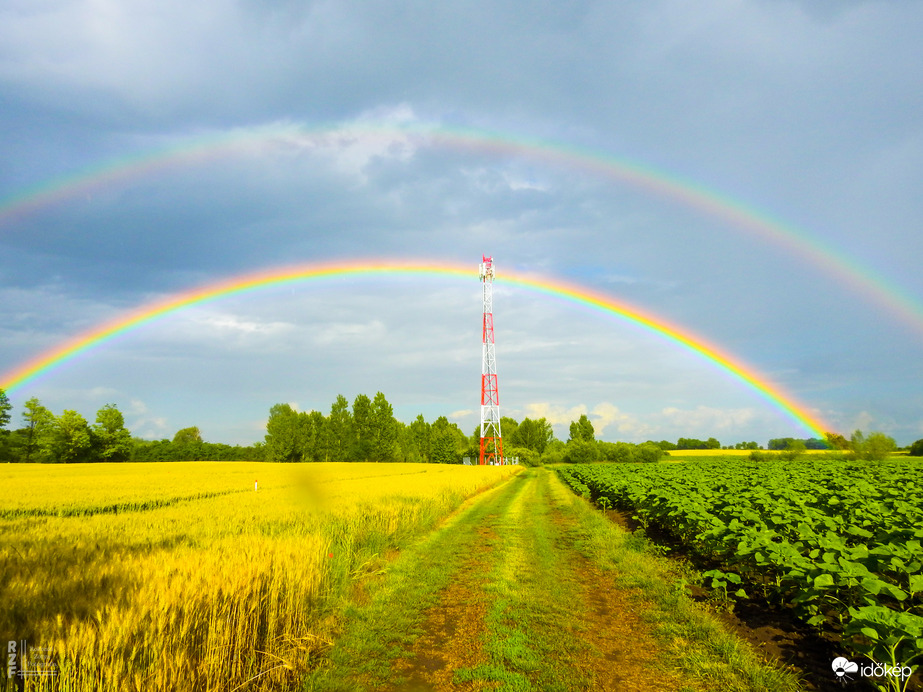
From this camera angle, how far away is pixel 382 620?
7648mm

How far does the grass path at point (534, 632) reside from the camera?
5.60 meters

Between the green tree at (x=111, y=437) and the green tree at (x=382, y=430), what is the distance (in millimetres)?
43300

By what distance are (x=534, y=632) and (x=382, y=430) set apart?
93.4m

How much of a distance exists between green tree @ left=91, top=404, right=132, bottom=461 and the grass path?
9315 centimetres

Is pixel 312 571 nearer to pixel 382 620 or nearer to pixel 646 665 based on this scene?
pixel 382 620

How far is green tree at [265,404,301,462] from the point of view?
9906cm

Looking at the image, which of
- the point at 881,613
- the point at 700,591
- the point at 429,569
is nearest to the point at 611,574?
the point at 700,591

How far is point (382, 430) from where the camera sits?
321 ft

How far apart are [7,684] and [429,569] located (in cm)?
833

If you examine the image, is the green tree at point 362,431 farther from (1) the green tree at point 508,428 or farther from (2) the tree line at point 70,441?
(1) the green tree at point 508,428

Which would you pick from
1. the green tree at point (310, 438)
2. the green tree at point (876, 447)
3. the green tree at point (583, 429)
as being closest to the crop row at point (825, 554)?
the green tree at point (876, 447)

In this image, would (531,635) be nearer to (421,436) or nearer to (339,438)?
(339,438)

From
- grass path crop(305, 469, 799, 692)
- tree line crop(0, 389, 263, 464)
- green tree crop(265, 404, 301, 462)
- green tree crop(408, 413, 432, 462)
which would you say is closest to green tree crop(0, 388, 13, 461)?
tree line crop(0, 389, 263, 464)

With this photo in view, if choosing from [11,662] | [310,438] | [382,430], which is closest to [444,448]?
[382,430]
